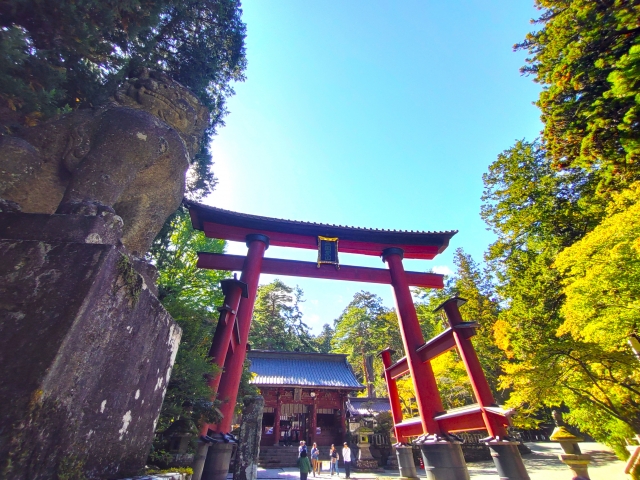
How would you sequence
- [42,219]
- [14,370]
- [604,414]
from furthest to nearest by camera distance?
[604,414]
[42,219]
[14,370]

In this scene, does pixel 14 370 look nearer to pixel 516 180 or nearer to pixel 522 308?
pixel 522 308

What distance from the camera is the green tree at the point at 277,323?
94.9ft

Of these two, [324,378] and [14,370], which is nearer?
[14,370]

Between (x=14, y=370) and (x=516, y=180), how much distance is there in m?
15.3

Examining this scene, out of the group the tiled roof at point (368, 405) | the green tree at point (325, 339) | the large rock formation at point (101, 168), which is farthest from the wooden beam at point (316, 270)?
the green tree at point (325, 339)

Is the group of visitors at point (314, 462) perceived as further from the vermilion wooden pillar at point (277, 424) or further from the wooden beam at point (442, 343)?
the wooden beam at point (442, 343)

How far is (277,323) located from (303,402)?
14.0 m

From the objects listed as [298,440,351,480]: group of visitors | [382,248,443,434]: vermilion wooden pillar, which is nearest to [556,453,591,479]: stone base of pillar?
[382,248,443,434]: vermilion wooden pillar

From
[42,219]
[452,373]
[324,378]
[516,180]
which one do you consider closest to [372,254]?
[516,180]

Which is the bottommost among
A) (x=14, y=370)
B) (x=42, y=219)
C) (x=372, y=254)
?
(x=14, y=370)

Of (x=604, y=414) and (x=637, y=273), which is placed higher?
(x=637, y=273)

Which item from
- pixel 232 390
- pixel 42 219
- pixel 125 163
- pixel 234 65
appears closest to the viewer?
pixel 42 219

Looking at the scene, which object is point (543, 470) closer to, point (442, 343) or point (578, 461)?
point (578, 461)

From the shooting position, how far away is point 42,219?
202cm
